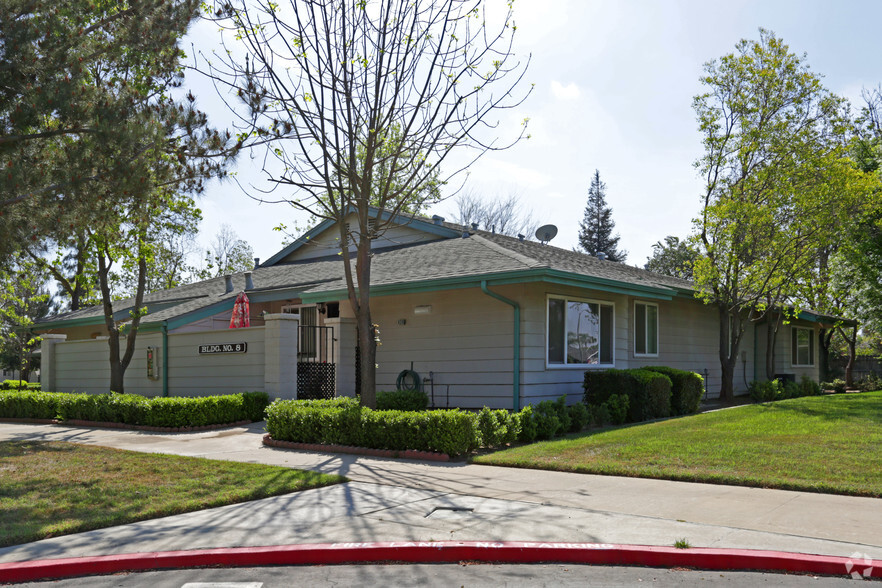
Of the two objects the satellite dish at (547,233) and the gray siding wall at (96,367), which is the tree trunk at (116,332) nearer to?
the gray siding wall at (96,367)

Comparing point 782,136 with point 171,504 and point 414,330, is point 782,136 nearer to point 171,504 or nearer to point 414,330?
point 414,330

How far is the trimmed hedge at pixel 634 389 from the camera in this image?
15.0 m

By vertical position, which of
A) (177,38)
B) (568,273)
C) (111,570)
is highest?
(177,38)

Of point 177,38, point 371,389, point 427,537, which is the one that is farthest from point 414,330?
point 427,537

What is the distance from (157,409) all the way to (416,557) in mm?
10877

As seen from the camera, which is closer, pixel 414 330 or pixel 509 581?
pixel 509 581

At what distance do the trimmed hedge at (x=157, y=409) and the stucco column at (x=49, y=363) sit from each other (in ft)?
14.8

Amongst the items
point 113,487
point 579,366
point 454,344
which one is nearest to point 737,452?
point 579,366

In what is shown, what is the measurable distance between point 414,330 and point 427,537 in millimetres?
10319

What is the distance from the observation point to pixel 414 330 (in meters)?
16.6

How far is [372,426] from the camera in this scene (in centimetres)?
1148

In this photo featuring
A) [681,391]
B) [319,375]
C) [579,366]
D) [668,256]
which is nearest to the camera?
[579,366]

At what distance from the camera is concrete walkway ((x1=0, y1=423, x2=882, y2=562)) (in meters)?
→ 6.25

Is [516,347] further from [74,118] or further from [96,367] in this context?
[96,367]
